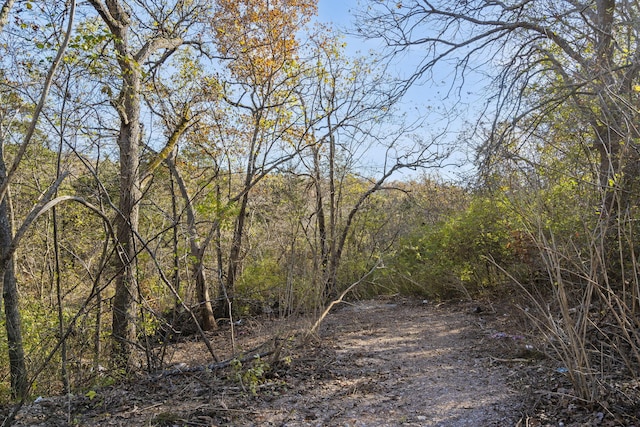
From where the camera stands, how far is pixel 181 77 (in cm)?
751

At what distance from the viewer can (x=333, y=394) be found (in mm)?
4066

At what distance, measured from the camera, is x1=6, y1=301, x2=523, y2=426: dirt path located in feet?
11.3

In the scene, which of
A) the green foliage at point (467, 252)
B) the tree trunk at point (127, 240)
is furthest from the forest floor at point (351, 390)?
the green foliage at point (467, 252)

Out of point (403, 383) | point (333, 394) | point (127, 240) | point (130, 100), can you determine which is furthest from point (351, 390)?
point (130, 100)

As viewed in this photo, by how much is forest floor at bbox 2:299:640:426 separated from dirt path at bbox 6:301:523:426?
0.01 meters

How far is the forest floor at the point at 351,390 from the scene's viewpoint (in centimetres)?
340

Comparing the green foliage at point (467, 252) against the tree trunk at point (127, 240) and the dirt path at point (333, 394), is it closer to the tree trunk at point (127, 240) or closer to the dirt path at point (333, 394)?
the dirt path at point (333, 394)

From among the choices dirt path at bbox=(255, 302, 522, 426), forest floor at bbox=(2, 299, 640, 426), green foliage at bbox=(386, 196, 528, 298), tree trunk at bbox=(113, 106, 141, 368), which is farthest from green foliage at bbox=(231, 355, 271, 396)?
green foliage at bbox=(386, 196, 528, 298)

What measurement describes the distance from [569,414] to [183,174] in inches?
311

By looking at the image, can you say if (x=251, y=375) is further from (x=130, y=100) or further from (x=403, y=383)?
(x=130, y=100)

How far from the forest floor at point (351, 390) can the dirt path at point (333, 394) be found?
1 centimetres

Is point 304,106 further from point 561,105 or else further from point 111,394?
point 111,394

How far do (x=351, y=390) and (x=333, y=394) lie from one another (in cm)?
20

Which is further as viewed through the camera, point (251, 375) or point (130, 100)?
point (130, 100)
